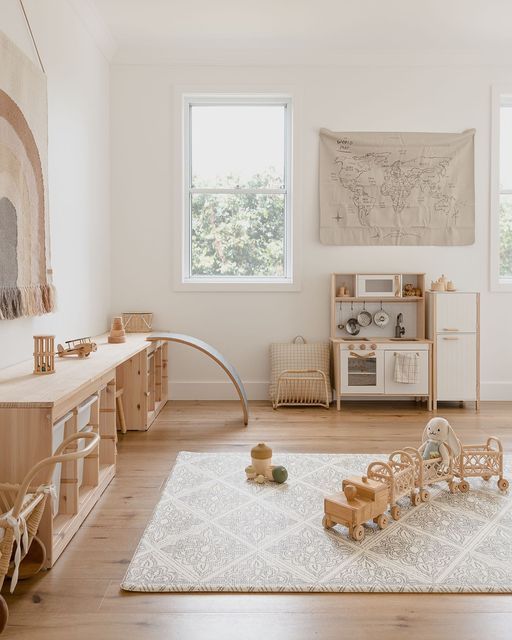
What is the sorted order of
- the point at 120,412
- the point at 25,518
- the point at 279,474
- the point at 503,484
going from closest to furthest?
the point at 25,518 → the point at 503,484 → the point at 279,474 → the point at 120,412

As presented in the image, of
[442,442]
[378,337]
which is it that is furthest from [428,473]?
[378,337]

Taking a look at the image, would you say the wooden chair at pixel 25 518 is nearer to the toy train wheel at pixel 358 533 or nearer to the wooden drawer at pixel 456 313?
the toy train wheel at pixel 358 533

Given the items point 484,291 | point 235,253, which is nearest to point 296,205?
point 235,253

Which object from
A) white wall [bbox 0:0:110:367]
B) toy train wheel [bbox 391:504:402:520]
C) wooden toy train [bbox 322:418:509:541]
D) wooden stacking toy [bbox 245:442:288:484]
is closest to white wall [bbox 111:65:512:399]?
white wall [bbox 0:0:110:367]

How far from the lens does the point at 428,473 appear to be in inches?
107

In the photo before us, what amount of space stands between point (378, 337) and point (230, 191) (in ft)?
5.95

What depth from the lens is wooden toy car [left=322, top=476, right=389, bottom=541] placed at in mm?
2268

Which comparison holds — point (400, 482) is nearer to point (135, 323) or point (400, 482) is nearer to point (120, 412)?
point (120, 412)

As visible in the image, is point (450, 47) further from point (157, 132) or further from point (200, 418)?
point (200, 418)

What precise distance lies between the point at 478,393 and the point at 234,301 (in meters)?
2.15

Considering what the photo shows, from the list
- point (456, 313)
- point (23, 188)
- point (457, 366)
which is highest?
point (23, 188)

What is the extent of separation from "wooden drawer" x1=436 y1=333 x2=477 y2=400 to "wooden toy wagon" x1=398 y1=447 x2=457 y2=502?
2018 mm

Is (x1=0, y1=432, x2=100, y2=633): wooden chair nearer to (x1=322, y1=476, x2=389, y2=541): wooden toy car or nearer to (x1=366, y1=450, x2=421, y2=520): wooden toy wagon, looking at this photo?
(x1=322, y1=476, x2=389, y2=541): wooden toy car

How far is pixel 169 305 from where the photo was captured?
5051mm
